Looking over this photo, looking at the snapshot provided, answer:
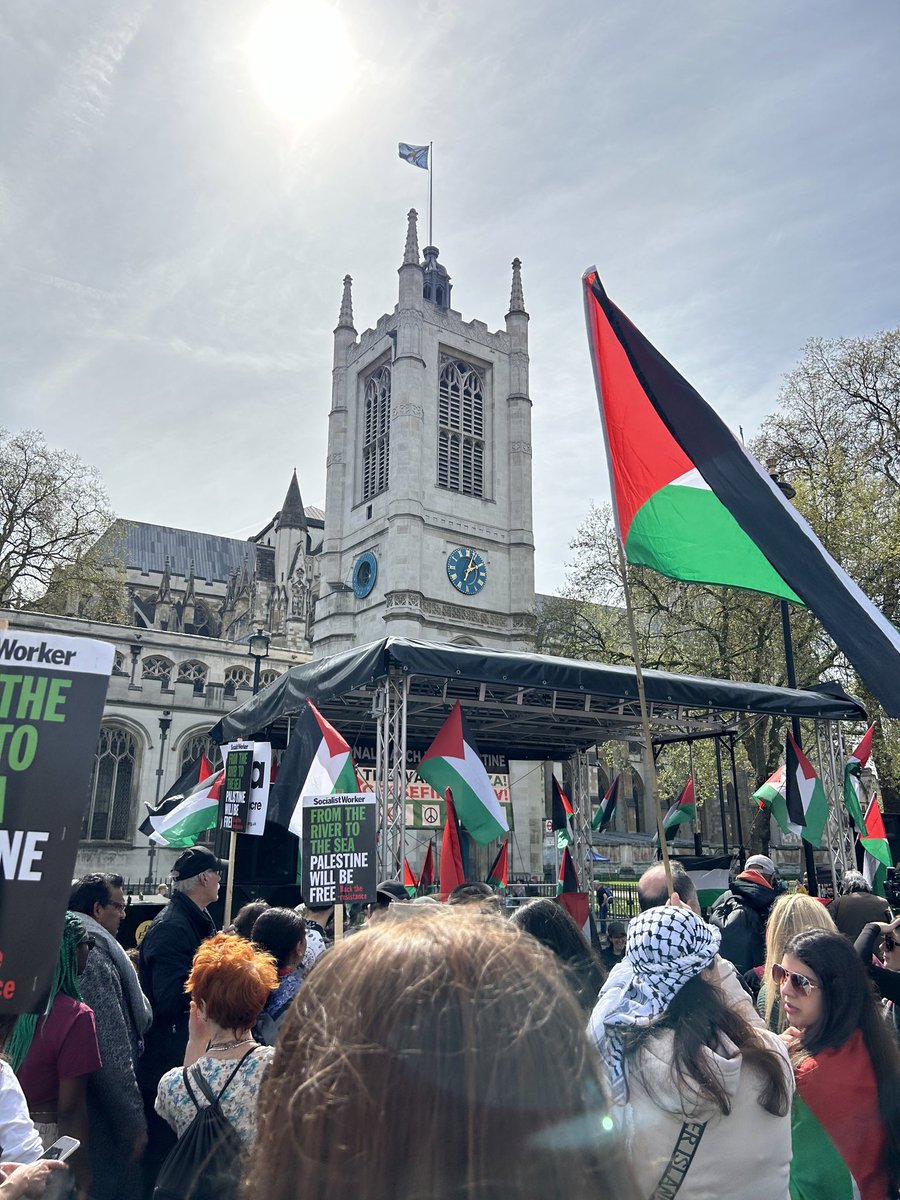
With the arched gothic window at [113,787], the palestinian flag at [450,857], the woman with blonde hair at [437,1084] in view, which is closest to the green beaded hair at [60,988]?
the woman with blonde hair at [437,1084]

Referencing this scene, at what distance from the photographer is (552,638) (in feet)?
82.7

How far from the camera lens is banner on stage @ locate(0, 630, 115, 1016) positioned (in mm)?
2281

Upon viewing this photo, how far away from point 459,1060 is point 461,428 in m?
33.1

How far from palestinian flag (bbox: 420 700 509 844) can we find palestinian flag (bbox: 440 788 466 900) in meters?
0.13

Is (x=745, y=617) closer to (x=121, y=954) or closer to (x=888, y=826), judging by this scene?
(x=888, y=826)

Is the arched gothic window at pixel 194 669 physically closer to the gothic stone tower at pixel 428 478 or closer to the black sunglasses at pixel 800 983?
the gothic stone tower at pixel 428 478

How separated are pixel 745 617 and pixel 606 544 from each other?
482cm

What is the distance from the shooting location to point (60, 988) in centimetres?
304

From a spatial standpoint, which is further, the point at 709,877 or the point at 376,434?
the point at 376,434

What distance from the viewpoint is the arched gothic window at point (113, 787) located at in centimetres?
2714

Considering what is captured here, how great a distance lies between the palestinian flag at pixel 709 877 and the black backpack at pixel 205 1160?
8874mm

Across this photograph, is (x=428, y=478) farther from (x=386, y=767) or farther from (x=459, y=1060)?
(x=459, y=1060)

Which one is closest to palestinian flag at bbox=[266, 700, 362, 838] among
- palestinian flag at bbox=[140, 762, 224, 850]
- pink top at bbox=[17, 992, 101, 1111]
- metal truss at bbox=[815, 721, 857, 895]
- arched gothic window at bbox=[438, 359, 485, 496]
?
palestinian flag at bbox=[140, 762, 224, 850]

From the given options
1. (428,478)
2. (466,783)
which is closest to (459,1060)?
(466,783)
